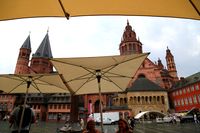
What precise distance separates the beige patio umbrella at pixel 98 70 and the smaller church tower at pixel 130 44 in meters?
58.5

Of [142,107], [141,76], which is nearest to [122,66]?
[142,107]

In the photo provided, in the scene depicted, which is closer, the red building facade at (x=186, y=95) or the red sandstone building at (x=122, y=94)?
the red building facade at (x=186, y=95)

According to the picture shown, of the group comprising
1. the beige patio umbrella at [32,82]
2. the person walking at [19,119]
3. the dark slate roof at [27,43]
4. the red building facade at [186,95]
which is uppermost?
the dark slate roof at [27,43]

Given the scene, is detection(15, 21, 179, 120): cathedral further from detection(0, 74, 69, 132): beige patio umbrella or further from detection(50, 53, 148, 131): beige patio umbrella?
detection(50, 53, 148, 131): beige patio umbrella

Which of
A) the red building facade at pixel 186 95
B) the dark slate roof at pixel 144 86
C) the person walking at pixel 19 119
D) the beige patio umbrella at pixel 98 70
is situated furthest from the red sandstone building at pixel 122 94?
the person walking at pixel 19 119

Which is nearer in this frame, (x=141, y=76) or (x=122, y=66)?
(x=122, y=66)

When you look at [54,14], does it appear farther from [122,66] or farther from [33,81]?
[33,81]

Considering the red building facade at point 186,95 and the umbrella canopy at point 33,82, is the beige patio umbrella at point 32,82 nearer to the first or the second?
the umbrella canopy at point 33,82

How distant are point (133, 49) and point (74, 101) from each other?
53.8 metres

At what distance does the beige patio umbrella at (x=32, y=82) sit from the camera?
20.9ft

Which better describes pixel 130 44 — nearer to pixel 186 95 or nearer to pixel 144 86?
pixel 144 86

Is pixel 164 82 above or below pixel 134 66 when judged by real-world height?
above

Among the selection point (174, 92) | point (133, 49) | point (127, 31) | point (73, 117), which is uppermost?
point (127, 31)

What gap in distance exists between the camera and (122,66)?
18.3 ft
